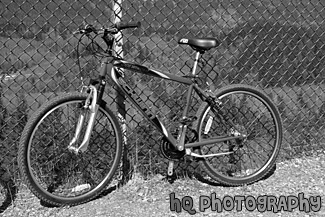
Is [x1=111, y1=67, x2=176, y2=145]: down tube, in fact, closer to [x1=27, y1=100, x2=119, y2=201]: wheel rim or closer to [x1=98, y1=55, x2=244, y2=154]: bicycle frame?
[x1=98, y1=55, x2=244, y2=154]: bicycle frame

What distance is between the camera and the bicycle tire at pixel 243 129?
4.29 meters

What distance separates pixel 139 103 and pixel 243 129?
1151 mm

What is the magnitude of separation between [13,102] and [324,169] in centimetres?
297

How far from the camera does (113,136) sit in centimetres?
433

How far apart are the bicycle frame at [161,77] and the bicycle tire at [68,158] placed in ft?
0.73

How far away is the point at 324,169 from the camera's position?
4.77 metres

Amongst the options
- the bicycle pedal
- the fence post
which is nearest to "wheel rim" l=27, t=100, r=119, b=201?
the fence post

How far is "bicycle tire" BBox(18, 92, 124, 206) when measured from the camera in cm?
382

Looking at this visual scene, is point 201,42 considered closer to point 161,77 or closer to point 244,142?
point 161,77

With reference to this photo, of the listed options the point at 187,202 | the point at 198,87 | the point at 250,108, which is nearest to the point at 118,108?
the point at 198,87

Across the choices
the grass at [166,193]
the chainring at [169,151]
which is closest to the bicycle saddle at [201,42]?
the chainring at [169,151]

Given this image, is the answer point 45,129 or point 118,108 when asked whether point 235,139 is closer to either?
point 118,108

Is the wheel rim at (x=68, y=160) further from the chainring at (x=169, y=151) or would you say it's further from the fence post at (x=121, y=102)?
the chainring at (x=169, y=151)

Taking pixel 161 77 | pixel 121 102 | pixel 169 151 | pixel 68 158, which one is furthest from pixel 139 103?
pixel 68 158
